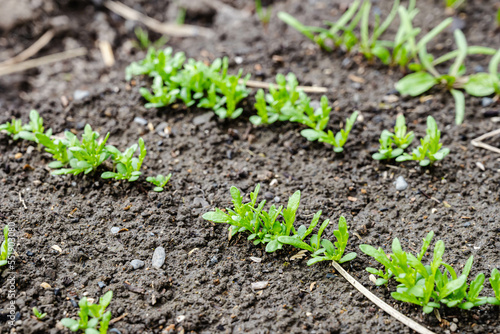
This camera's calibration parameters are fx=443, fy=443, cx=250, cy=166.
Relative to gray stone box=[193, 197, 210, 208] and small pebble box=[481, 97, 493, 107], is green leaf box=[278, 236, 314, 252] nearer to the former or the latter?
gray stone box=[193, 197, 210, 208]

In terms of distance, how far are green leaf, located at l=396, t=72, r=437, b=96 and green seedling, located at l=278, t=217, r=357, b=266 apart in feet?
4.24

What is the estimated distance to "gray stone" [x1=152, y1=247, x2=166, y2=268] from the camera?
188 cm

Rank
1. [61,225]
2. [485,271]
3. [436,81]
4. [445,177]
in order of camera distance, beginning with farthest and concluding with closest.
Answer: [436,81]
[445,177]
[61,225]
[485,271]

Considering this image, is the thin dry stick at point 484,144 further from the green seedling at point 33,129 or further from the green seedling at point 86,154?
the green seedling at point 33,129

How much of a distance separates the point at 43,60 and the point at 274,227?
2516mm

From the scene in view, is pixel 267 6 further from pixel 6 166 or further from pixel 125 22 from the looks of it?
pixel 6 166

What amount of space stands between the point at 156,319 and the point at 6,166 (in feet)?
3.93

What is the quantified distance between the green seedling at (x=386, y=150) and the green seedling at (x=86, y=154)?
135cm

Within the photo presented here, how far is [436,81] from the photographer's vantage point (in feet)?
9.02

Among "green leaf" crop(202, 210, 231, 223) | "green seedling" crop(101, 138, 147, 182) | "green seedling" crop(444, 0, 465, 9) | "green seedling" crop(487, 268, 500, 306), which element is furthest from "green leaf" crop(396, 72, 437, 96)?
"green seedling" crop(101, 138, 147, 182)

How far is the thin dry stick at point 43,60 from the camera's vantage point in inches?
130

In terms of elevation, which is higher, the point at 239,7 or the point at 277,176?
the point at 239,7

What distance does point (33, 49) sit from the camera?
347 centimetres

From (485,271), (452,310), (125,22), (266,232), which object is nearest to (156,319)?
(266,232)
